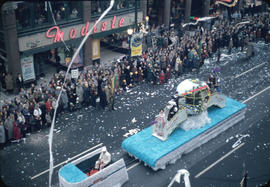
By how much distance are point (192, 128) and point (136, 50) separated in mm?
8405

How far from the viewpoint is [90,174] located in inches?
595

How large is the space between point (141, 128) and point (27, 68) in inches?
403

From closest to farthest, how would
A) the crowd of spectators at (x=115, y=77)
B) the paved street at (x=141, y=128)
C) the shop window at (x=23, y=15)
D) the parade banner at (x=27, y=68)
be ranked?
the paved street at (x=141, y=128), the crowd of spectators at (x=115, y=77), the shop window at (x=23, y=15), the parade banner at (x=27, y=68)

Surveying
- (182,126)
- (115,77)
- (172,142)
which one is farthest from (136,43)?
(172,142)

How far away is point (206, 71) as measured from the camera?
28859 mm

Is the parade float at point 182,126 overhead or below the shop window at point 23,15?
below

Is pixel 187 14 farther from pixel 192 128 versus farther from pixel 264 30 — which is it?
pixel 192 128

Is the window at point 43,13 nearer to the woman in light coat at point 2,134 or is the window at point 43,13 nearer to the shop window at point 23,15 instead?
the shop window at point 23,15

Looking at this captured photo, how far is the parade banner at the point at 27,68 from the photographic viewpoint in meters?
25.0

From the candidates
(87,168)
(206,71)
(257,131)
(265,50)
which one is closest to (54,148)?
(87,168)

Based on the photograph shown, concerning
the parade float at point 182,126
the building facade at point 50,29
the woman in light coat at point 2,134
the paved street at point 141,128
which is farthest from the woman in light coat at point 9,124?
the building facade at point 50,29

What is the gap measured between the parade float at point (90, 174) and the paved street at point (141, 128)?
958 mm

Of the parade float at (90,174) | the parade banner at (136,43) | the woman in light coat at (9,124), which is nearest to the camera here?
the parade float at (90,174)

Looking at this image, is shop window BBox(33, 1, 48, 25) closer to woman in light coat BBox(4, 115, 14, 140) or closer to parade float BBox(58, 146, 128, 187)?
woman in light coat BBox(4, 115, 14, 140)
